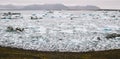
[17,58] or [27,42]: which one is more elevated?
[17,58]

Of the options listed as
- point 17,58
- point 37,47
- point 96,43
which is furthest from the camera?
point 96,43

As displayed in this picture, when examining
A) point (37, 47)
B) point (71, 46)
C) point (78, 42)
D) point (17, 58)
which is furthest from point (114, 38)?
point (17, 58)

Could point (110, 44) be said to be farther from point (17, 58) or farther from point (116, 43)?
point (17, 58)

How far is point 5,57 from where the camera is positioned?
13516 mm

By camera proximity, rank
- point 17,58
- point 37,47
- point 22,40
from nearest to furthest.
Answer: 1. point 17,58
2. point 37,47
3. point 22,40

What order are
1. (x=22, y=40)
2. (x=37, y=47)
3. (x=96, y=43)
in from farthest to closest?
(x=22, y=40) → (x=96, y=43) → (x=37, y=47)

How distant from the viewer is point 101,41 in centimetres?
2377

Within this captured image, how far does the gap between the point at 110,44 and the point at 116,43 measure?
0.59 metres

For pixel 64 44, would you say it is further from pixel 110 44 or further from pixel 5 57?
pixel 5 57

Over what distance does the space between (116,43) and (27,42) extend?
6.95 m

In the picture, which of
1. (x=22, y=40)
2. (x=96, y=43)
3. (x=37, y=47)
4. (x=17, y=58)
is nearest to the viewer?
(x=17, y=58)

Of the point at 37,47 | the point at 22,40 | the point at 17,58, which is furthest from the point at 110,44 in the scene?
the point at 17,58

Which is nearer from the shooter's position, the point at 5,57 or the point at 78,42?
the point at 5,57

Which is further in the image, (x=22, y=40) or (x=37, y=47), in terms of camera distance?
(x=22, y=40)
